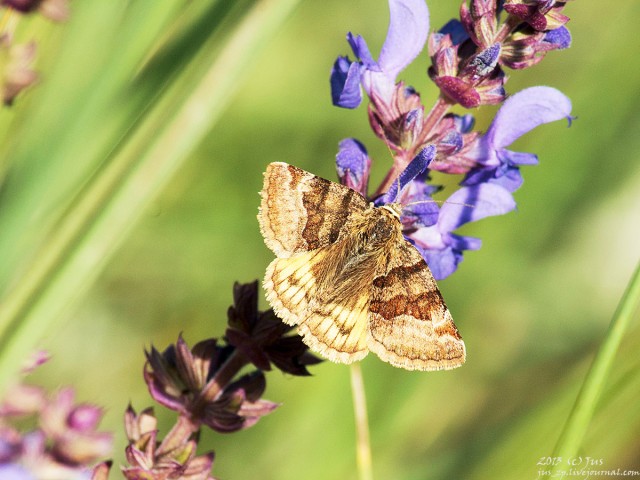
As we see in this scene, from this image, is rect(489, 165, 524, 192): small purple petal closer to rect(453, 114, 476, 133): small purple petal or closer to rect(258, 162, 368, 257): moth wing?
rect(453, 114, 476, 133): small purple petal

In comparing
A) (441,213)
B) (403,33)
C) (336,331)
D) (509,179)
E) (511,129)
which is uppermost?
(403,33)

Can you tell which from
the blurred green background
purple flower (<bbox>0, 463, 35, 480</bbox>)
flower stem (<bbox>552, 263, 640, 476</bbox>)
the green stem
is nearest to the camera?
the green stem

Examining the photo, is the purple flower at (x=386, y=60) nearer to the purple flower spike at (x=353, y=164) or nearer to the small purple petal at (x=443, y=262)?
the purple flower spike at (x=353, y=164)

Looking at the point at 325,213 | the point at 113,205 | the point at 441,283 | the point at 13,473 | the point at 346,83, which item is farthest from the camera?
the point at 441,283

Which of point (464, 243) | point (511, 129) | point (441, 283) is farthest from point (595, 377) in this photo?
point (441, 283)

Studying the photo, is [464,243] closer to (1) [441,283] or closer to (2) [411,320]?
(2) [411,320]

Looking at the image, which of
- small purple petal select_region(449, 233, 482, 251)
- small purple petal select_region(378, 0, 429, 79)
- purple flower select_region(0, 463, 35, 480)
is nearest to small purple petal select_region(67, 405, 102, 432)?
purple flower select_region(0, 463, 35, 480)

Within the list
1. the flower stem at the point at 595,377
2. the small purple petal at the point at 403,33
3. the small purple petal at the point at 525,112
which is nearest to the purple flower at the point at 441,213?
the small purple petal at the point at 525,112

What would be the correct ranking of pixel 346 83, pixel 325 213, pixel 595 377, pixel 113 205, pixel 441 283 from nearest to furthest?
pixel 113 205, pixel 595 377, pixel 346 83, pixel 325 213, pixel 441 283
